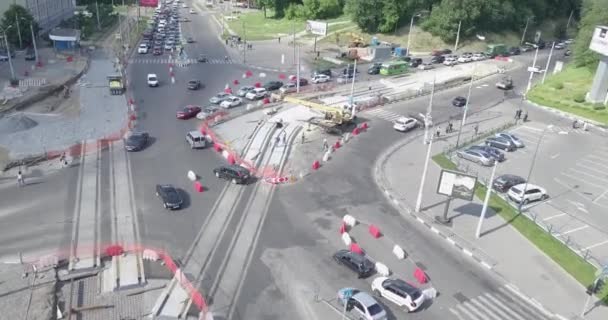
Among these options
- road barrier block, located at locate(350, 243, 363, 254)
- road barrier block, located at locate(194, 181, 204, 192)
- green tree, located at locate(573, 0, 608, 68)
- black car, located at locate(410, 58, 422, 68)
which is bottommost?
road barrier block, located at locate(194, 181, 204, 192)

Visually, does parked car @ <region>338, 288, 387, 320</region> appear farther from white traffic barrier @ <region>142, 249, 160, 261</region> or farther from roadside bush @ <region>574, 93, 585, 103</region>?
roadside bush @ <region>574, 93, 585, 103</region>

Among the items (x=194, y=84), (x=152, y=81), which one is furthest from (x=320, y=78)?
(x=152, y=81)

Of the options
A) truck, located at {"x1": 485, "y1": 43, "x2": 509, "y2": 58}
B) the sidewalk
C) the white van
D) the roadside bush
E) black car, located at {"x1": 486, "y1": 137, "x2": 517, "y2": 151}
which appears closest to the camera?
the sidewalk

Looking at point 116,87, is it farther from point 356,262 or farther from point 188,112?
point 356,262

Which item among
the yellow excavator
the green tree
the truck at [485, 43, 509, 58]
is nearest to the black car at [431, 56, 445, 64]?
the truck at [485, 43, 509, 58]

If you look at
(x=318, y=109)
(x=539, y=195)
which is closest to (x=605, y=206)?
(x=539, y=195)

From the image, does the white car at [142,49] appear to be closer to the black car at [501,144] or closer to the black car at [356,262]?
the black car at [501,144]

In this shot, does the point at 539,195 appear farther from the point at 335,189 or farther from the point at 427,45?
the point at 427,45
